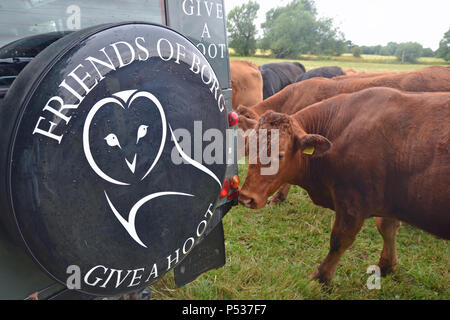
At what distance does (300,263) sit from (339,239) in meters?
0.55

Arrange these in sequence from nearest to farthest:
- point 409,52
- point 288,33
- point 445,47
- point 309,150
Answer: point 309,150 < point 445,47 < point 409,52 < point 288,33

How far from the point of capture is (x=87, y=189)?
4.28 ft

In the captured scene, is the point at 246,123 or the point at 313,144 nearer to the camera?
the point at 313,144

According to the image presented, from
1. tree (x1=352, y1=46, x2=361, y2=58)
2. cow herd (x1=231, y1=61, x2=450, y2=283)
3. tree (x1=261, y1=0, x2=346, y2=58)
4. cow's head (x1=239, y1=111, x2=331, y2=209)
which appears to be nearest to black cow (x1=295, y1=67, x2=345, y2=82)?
cow herd (x1=231, y1=61, x2=450, y2=283)

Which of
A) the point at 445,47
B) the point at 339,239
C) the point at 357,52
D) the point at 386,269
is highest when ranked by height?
the point at 357,52

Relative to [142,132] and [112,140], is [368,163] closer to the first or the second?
[142,132]

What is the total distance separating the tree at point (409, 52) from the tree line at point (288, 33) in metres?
8.02

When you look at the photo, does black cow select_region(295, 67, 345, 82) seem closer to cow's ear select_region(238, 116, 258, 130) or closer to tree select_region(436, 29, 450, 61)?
cow's ear select_region(238, 116, 258, 130)

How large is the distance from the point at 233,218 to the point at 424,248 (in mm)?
2197

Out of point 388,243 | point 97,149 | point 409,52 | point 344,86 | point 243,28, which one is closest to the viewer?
point 97,149

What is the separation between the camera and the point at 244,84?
25.7 feet

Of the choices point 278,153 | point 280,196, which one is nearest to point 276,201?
point 280,196

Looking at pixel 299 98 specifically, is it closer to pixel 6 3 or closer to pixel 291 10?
pixel 6 3
